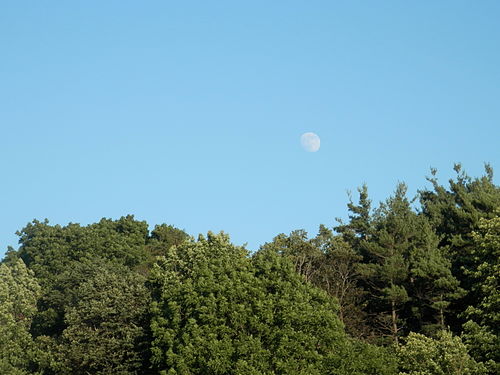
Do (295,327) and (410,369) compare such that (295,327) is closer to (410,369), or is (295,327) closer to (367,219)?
(410,369)

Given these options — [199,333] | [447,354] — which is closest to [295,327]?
[199,333]

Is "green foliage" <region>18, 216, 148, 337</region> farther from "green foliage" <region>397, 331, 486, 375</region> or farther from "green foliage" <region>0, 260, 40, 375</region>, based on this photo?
"green foliage" <region>397, 331, 486, 375</region>

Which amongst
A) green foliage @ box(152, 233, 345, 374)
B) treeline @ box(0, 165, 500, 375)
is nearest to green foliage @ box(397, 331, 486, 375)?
treeline @ box(0, 165, 500, 375)

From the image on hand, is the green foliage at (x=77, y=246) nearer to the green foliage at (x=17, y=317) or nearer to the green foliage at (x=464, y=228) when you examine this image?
the green foliage at (x=17, y=317)

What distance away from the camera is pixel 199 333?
40375 mm

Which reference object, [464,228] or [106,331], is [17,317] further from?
A: [464,228]

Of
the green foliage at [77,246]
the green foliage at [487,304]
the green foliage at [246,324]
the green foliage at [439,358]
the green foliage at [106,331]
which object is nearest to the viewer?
the green foliage at [246,324]

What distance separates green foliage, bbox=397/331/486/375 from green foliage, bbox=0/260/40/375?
82.9ft

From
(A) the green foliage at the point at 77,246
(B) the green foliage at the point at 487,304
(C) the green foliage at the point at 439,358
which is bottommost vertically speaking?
(C) the green foliage at the point at 439,358

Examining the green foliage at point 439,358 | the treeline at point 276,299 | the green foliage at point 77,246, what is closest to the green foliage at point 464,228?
the treeline at point 276,299

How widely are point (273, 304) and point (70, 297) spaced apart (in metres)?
23.8

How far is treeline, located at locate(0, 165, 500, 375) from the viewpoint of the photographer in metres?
40.3

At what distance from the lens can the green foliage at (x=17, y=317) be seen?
53156 mm

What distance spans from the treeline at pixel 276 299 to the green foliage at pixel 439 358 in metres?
0.07
